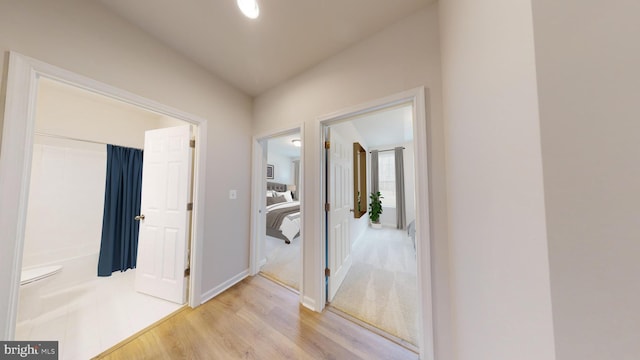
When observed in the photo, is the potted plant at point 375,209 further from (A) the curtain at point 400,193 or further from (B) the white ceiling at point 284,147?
(B) the white ceiling at point 284,147

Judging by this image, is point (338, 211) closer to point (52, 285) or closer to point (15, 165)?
point (15, 165)

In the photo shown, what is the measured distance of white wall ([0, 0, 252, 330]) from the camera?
3.36 feet

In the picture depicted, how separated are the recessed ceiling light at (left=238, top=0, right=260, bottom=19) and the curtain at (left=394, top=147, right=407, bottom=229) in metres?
4.33

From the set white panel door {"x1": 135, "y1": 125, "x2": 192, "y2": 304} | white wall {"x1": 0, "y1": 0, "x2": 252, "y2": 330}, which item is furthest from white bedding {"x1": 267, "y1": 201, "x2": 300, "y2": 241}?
white panel door {"x1": 135, "y1": 125, "x2": 192, "y2": 304}

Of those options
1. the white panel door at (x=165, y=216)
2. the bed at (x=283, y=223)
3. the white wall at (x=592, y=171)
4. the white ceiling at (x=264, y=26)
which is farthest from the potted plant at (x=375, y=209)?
the white wall at (x=592, y=171)

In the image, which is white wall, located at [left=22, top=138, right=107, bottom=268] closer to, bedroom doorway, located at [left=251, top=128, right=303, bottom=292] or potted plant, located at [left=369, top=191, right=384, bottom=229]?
bedroom doorway, located at [left=251, top=128, right=303, bottom=292]

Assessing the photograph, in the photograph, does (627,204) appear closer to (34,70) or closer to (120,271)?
(34,70)

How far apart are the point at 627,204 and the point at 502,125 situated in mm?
304

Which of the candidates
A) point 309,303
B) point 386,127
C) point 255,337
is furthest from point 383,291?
point 386,127

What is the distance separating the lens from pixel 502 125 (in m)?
0.53

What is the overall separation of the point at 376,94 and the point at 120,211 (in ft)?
11.9

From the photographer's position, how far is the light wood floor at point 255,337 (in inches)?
50.3

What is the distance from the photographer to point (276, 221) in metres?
3.55

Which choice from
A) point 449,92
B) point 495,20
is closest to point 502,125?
point 495,20
